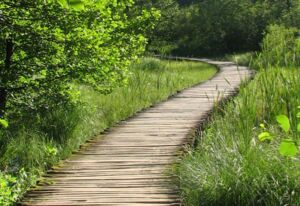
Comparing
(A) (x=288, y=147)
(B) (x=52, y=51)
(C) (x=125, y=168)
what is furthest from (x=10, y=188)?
(A) (x=288, y=147)

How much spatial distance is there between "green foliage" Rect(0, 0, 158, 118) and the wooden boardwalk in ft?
3.10

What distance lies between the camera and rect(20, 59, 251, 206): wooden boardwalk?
13.6ft

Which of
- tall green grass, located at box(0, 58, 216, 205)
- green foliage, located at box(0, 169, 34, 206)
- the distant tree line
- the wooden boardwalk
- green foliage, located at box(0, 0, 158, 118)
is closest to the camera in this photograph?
green foliage, located at box(0, 169, 34, 206)

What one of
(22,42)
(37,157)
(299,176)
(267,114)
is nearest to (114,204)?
(299,176)

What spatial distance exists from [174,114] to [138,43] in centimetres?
125

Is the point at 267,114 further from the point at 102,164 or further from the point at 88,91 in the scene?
the point at 88,91

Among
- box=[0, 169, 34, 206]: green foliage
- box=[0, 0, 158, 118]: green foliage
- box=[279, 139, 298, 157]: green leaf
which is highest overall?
box=[0, 0, 158, 118]: green foliage

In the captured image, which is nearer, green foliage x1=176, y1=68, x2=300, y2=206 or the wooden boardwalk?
green foliage x1=176, y1=68, x2=300, y2=206

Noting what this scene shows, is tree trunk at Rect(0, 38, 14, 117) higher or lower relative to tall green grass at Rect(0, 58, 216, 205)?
higher

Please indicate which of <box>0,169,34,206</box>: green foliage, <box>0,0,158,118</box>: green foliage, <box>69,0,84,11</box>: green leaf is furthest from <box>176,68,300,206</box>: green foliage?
<box>0,0,158,118</box>: green foliage

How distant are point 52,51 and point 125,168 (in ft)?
8.45

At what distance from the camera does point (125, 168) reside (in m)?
5.02

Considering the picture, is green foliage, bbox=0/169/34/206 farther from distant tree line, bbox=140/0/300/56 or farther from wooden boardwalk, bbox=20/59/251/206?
distant tree line, bbox=140/0/300/56

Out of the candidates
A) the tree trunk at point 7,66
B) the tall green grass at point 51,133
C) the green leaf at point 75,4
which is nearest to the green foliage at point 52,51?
the tree trunk at point 7,66
